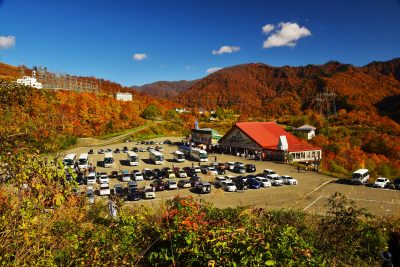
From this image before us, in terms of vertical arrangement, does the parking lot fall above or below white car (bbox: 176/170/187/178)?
below

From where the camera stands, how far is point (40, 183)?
3.90 meters

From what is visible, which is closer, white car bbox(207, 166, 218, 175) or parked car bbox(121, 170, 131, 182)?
parked car bbox(121, 170, 131, 182)

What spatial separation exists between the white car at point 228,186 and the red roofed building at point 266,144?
14.1m

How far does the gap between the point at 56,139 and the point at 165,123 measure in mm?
77234

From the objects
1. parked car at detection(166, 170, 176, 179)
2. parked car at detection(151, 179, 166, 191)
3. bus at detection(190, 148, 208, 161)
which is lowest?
parked car at detection(151, 179, 166, 191)

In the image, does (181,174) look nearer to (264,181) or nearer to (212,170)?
(212,170)


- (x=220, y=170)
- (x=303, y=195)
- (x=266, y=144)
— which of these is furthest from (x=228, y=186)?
(x=266, y=144)

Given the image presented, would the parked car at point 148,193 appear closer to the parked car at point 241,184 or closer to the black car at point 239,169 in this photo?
the parked car at point 241,184

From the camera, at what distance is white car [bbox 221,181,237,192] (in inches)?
976

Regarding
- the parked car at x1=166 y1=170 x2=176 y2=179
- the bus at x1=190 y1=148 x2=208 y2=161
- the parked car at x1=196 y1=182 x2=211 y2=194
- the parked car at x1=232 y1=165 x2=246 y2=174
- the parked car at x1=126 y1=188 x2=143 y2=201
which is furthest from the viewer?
the bus at x1=190 y1=148 x2=208 y2=161

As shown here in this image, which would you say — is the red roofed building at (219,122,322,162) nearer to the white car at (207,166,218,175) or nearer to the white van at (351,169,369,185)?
the white van at (351,169,369,185)

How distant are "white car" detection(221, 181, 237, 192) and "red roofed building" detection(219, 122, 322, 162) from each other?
14.1m

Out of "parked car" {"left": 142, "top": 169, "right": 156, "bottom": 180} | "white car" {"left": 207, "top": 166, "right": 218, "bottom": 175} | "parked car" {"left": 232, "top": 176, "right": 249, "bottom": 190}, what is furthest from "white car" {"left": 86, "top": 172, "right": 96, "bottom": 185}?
"parked car" {"left": 232, "top": 176, "right": 249, "bottom": 190}

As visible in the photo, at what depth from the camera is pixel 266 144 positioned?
4138 centimetres
